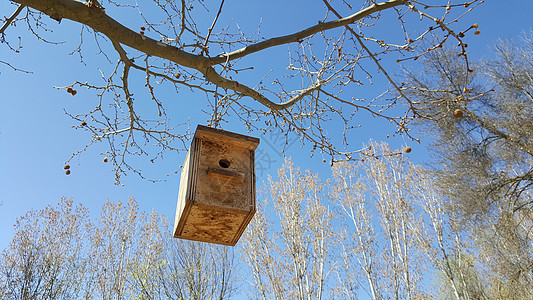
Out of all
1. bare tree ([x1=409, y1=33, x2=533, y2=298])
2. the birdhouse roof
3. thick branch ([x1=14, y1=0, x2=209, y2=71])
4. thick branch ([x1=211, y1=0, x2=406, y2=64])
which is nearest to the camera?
thick branch ([x1=14, y1=0, x2=209, y2=71])

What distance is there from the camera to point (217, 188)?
2.35 meters

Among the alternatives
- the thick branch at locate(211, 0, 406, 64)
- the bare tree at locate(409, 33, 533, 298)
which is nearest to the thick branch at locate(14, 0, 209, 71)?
the thick branch at locate(211, 0, 406, 64)

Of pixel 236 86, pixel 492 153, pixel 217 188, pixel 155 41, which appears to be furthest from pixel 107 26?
pixel 492 153

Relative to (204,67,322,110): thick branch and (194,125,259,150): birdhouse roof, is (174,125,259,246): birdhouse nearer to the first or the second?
(194,125,259,150): birdhouse roof

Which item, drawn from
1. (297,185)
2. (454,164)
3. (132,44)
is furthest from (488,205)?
(132,44)

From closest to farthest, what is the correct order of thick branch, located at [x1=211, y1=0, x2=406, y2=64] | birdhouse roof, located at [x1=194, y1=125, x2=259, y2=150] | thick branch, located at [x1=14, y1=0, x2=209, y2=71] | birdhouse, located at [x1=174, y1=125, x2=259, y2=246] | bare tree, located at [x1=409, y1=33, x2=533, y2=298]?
birdhouse, located at [x1=174, y1=125, x2=259, y2=246] → thick branch, located at [x1=14, y1=0, x2=209, y2=71] → birdhouse roof, located at [x1=194, y1=125, x2=259, y2=150] → thick branch, located at [x1=211, y1=0, x2=406, y2=64] → bare tree, located at [x1=409, y1=33, x2=533, y2=298]

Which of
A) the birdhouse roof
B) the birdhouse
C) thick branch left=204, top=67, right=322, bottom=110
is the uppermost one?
thick branch left=204, top=67, right=322, bottom=110

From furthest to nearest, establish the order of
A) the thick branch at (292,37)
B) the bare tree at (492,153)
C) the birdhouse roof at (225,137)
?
the bare tree at (492,153) → the thick branch at (292,37) → the birdhouse roof at (225,137)

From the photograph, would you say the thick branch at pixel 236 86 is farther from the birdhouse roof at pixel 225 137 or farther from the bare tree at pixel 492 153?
the bare tree at pixel 492 153

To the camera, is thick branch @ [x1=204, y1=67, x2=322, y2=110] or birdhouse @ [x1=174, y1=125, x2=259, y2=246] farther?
thick branch @ [x1=204, y1=67, x2=322, y2=110]

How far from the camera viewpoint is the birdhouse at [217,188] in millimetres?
2283

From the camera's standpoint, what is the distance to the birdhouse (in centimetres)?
228

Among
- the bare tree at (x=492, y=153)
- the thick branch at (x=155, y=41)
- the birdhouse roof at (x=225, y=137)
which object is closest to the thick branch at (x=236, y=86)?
the thick branch at (x=155, y=41)

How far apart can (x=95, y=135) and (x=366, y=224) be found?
37.8 feet
